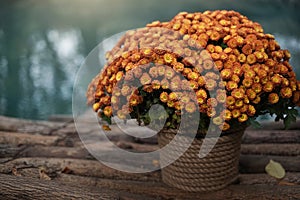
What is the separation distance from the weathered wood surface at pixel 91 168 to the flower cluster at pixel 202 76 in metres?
0.30

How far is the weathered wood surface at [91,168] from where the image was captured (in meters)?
1.35

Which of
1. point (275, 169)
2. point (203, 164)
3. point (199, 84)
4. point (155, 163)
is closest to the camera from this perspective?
point (199, 84)

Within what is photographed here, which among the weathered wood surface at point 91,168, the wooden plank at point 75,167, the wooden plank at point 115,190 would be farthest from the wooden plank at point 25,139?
the wooden plank at point 115,190

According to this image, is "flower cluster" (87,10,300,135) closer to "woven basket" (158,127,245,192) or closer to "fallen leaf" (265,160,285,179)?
"woven basket" (158,127,245,192)

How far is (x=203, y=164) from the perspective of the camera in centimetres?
139

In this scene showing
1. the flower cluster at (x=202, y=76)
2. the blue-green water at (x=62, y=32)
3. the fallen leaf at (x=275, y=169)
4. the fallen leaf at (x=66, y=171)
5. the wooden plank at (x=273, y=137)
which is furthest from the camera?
the blue-green water at (x=62, y=32)

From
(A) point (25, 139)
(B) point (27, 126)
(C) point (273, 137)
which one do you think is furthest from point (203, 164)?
(B) point (27, 126)

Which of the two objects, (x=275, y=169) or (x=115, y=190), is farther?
(x=275, y=169)

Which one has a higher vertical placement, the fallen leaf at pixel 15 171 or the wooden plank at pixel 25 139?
the fallen leaf at pixel 15 171

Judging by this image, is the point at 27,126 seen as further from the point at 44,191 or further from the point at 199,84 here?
the point at 199,84

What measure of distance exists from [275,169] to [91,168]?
0.79 meters

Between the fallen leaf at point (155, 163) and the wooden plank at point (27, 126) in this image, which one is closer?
the fallen leaf at point (155, 163)

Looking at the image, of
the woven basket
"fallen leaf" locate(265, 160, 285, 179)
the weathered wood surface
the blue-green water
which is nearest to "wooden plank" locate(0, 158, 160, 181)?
the weathered wood surface

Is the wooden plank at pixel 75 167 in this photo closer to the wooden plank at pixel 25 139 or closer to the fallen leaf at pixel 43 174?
the fallen leaf at pixel 43 174
